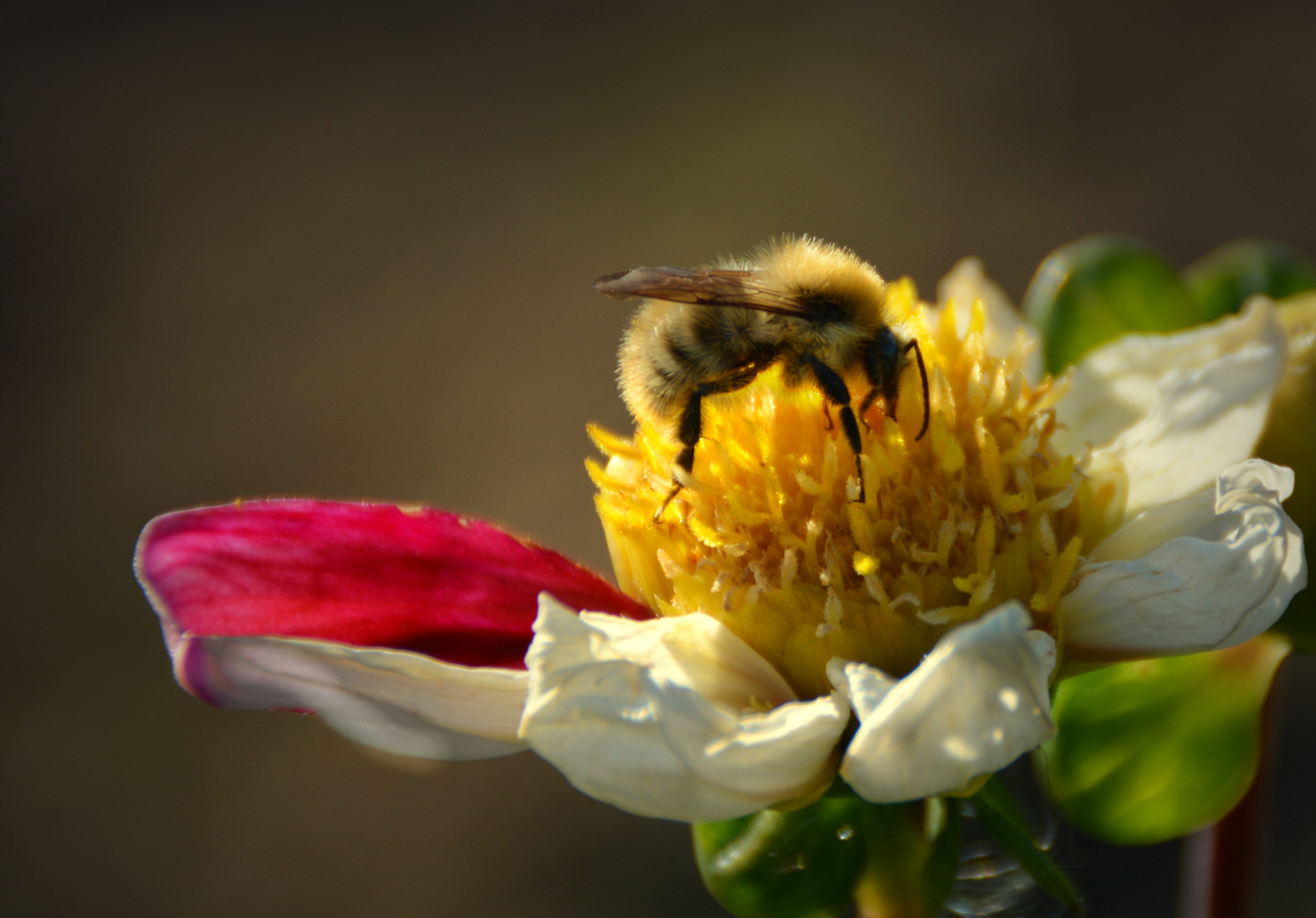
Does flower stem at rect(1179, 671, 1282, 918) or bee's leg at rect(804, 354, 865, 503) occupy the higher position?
bee's leg at rect(804, 354, 865, 503)

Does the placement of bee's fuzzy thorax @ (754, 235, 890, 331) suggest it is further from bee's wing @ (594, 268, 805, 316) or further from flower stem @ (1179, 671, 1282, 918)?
flower stem @ (1179, 671, 1282, 918)

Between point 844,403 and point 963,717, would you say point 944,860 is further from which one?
point 844,403

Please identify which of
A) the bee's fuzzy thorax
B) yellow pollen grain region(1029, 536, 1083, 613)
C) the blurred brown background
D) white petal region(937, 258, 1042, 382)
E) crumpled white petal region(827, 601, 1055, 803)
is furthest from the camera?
the blurred brown background

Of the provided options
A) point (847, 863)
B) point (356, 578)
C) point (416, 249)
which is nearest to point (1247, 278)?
point (847, 863)

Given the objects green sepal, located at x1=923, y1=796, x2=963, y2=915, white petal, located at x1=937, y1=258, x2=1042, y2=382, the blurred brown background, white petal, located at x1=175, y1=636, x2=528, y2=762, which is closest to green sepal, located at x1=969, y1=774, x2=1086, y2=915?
green sepal, located at x1=923, y1=796, x2=963, y2=915

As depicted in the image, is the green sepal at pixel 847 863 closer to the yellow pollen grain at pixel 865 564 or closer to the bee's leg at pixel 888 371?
the yellow pollen grain at pixel 865 564

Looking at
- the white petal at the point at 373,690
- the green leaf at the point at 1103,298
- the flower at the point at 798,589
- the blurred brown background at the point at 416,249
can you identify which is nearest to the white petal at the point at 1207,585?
the flower at the point at 798,589
